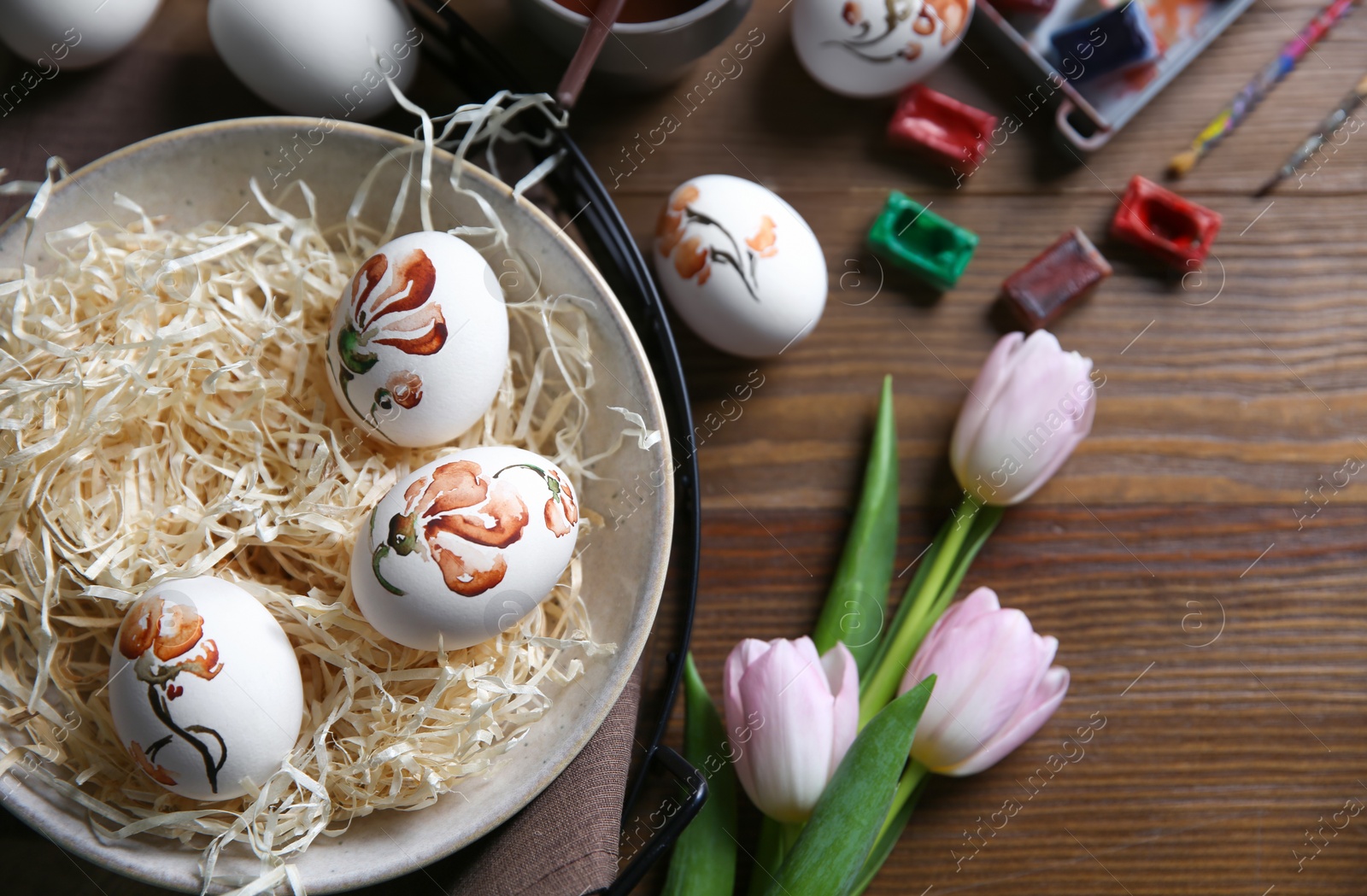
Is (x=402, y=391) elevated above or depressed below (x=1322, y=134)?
below

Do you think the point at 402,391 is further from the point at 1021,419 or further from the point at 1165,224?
the point at 1165,224

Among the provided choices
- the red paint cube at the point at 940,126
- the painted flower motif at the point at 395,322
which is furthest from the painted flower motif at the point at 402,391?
the red paint cube at the point at 940,126

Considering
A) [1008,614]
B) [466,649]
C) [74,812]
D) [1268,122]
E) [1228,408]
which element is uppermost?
[1268,122]

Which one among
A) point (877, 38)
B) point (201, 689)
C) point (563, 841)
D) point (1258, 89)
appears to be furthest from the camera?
point (1258, 89)

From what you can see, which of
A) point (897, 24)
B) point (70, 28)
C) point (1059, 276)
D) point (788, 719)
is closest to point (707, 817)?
point (788, 719)

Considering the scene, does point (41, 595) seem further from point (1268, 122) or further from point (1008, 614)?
point (1268, 122)

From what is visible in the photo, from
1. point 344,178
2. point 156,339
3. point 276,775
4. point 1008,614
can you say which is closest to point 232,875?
point 276,775

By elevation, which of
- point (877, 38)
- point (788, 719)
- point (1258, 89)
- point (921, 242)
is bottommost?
point (788, 719)

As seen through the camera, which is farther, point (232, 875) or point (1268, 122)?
point (1268, 122)
